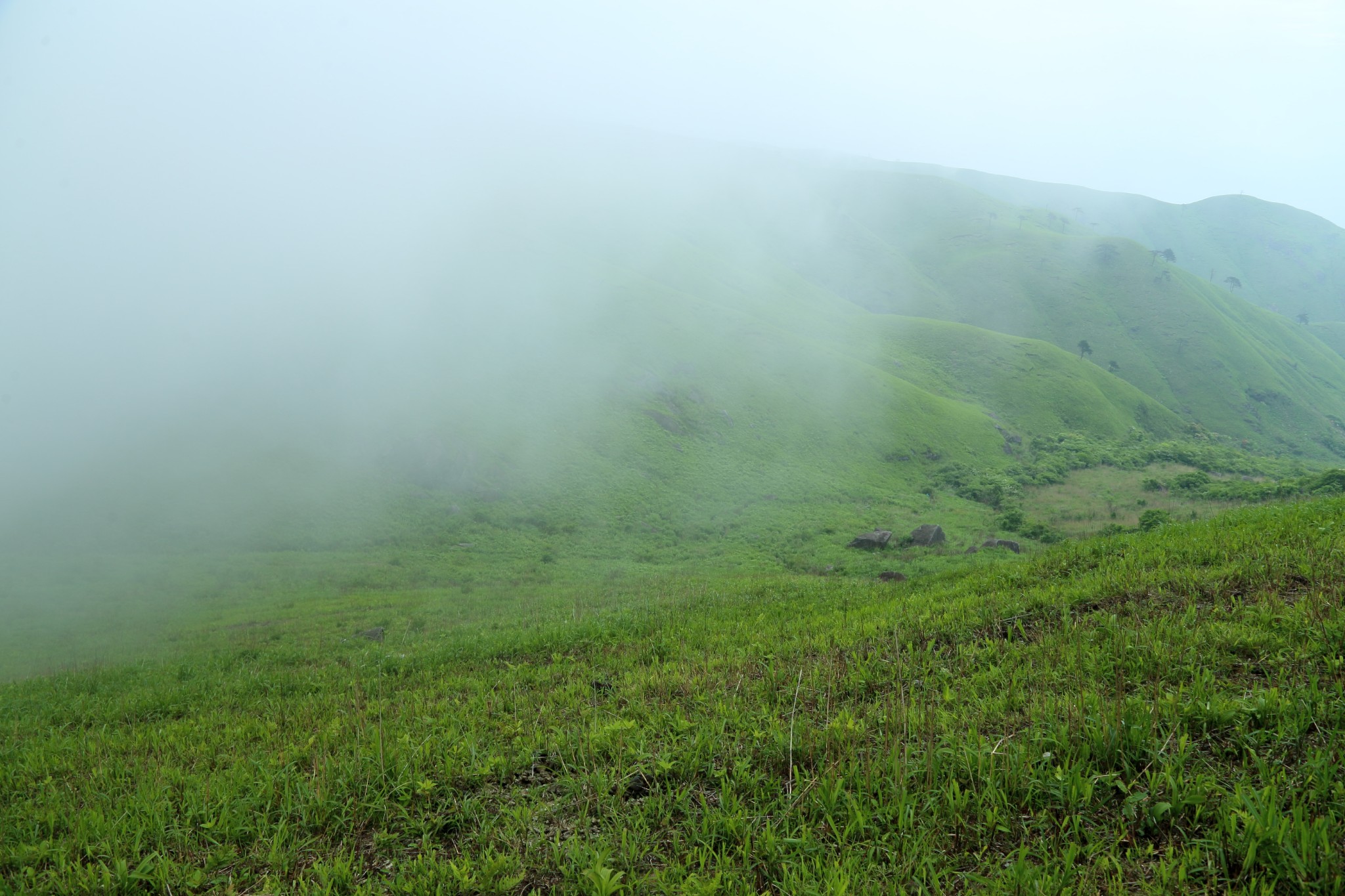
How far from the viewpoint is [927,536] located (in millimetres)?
38875

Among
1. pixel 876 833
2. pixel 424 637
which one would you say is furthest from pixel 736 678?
pixel 424 637

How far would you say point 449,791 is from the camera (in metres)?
6.09

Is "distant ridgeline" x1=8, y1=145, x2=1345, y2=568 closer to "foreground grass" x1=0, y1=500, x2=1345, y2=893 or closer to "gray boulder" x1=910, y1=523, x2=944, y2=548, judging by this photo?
"gray boulder" x1=910, y1=523, x2=944, y2=548

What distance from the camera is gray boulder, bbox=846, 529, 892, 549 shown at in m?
38.0

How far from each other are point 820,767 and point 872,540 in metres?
34.8

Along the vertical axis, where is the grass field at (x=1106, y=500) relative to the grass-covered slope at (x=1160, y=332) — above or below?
below

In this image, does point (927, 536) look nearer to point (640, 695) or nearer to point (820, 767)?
point (640, 695)

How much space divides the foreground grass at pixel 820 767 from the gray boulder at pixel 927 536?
93.5 feet

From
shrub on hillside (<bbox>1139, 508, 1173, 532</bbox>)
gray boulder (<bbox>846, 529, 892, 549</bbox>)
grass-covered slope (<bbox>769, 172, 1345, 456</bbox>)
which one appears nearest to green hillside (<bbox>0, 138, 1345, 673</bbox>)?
gray boulder (<bbox>846, 529, 892, 549</bbox>)

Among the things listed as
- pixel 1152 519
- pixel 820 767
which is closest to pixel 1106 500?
pixel 1152 519

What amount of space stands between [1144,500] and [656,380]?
50.9 meters

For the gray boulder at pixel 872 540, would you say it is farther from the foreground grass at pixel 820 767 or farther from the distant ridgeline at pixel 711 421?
the foreground grass at pixel 820 767

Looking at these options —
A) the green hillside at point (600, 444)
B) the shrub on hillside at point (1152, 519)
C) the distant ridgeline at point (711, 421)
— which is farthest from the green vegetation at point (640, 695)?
the distant ridgeline at point (711, 421)

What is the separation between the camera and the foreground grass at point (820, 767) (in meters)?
4.35
